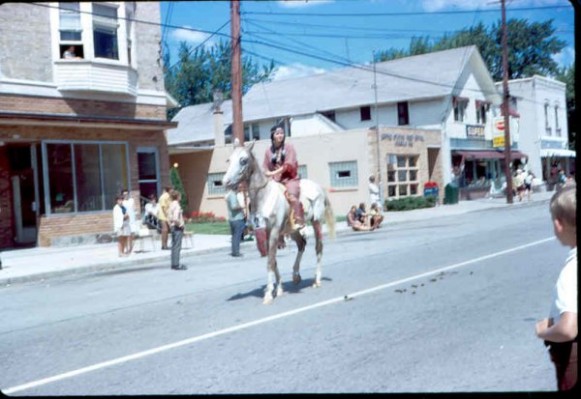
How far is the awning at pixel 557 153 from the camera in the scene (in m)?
2.25

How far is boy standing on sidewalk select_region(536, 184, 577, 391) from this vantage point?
90.0 inches

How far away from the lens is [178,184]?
12.1 feet

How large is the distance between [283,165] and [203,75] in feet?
4.48

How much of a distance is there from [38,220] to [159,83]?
39.2 inches

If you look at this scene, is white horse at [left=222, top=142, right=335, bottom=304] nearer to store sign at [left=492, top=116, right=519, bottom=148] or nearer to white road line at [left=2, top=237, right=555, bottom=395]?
white road line at [left=2, top=237, right=555, bottom=395]

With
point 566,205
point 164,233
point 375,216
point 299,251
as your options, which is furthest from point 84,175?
point 299,251

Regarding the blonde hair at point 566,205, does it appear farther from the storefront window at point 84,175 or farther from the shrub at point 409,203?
the storefront window at point 84,175

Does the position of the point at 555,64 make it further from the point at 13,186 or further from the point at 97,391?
the point at 97,391

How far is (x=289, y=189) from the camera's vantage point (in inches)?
214

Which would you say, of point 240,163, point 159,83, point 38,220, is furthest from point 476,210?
point 38,220

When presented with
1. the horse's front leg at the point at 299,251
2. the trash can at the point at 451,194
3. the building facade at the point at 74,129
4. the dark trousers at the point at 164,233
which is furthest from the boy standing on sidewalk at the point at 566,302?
the horse's front leg at the point at 299,251

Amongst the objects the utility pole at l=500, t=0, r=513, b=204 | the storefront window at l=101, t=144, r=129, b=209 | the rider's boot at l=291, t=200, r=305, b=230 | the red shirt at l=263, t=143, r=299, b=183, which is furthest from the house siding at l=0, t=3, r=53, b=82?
the rider's boot at l=291, t=200, r=305, b=230

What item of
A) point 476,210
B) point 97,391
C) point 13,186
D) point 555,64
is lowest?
point 97,391

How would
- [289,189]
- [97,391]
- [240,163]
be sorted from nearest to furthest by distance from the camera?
1. [97,391]
2. [240,163]
3. [289,189]
